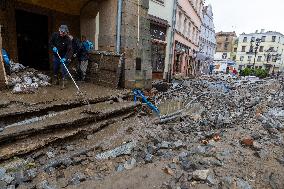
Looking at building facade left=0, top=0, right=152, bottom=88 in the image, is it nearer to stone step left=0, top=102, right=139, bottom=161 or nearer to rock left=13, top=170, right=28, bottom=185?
stone step left=0, top=102, right=139, bottom=161

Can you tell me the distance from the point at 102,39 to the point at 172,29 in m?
9.42

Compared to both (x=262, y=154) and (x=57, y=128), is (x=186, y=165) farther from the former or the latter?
(x=57, y=128)

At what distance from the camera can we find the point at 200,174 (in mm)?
3541

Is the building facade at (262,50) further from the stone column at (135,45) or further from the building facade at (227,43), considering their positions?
the stone column at (135,45)

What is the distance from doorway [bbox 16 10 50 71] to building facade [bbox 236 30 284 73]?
2175 inches

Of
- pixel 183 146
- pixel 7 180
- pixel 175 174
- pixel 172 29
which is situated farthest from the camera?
pixel 172 29

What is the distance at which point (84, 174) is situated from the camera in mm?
3600

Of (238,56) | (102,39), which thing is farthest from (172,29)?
(238,56)

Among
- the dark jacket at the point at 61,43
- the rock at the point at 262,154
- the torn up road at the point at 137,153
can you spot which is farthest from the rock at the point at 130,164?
the dark jacket at the point at 61,43

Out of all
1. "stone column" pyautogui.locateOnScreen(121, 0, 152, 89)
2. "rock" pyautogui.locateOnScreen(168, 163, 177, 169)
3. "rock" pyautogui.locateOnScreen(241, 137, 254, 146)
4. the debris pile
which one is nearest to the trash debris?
"rock" pyautogui.locateOnScreen(168, 163, 177, 169)

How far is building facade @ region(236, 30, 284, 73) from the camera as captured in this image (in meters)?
56.1

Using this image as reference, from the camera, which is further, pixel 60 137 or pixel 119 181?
pixel 60 137

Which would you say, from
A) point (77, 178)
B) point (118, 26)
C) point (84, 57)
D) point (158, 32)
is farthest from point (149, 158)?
point (158, 32)

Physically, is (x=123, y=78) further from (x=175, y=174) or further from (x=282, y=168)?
(x=282, y=168)
